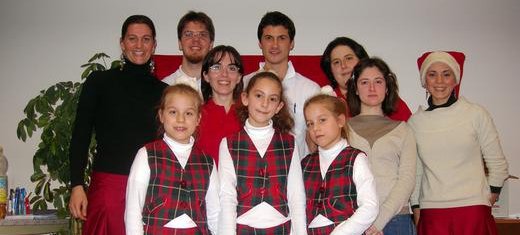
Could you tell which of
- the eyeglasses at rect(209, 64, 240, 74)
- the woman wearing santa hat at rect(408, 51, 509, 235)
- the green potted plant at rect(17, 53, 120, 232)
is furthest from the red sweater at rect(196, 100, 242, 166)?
the green potted plant at rect(17, 53, 120, 232)

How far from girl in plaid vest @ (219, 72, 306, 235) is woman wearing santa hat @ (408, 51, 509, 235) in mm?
661

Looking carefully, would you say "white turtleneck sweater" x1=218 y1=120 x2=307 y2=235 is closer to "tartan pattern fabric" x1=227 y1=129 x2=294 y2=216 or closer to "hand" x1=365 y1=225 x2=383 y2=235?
"tartan pattern fabric" x1=227 y1=129 x2=294 y2=216

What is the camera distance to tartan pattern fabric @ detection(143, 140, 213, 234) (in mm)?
1853

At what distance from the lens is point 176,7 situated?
3752mm

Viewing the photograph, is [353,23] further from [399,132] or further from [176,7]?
[399,132]

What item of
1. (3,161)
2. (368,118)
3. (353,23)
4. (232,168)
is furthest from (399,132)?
(3,161)

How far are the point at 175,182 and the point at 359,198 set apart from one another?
2.19 ft

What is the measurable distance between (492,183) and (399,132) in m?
0.52

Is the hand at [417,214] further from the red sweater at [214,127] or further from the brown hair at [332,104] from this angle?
the red sweater at [214,127]

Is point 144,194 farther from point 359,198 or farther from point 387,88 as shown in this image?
point 387,88

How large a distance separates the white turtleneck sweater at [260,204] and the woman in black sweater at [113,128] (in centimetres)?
46

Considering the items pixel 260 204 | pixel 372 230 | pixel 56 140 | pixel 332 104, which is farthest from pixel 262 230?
pixel 56 140

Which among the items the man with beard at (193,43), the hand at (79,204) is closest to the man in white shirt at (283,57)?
the man with beard at (193,43)

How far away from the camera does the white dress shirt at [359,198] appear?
185cm
